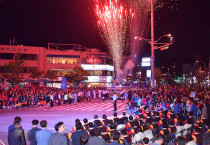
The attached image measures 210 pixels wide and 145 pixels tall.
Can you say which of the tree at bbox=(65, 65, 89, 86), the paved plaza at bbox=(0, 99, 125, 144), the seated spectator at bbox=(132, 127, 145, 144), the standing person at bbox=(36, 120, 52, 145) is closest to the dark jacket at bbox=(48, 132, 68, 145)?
the standing person at bbox=(36, 120, 52, 145)

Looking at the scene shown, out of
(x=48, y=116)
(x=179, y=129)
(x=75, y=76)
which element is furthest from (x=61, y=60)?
(x=179, y=129)

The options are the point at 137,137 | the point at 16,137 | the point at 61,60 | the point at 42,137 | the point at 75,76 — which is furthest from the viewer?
the point at 61,60

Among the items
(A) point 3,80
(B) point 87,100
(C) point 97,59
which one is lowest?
(B) point 87,100

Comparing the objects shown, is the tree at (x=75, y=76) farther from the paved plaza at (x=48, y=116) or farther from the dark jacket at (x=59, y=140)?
the dark jacket at (x=59, y=140)

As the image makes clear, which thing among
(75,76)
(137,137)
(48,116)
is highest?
(75,76)

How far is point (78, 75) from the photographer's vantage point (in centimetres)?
5678

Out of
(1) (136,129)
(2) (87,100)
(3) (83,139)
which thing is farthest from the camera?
(2) (87,100)

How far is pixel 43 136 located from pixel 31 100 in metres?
20.1

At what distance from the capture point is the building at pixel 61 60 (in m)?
60.0

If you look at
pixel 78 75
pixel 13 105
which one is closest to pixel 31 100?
pixel 13 105

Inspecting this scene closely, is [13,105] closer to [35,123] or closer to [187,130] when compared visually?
[35,123]

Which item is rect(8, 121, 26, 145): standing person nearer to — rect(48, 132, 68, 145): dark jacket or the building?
rect(48, 132, 68, 145): dark jacket

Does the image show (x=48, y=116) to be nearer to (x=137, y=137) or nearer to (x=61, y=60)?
(x=137, y=137)

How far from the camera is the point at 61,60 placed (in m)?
66.9
